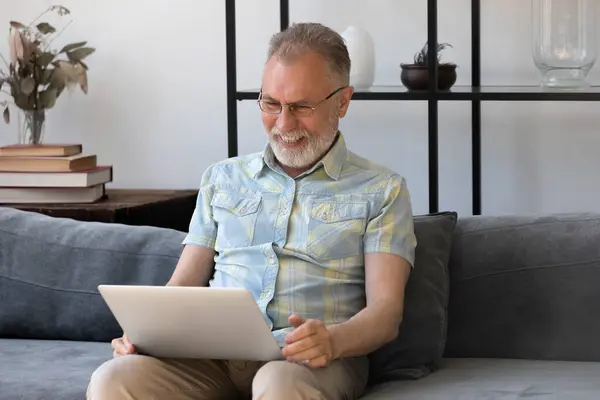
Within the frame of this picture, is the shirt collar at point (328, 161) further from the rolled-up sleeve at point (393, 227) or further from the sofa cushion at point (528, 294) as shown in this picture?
the sofa cushion at point (528, 294)

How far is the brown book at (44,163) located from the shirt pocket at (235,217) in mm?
934

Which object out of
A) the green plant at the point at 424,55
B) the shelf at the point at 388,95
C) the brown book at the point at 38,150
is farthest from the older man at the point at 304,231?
the brown book at the point at 38,150

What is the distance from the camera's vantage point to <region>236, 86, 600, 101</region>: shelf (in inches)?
116

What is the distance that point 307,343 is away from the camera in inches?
78.7

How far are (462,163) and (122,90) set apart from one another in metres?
1.11

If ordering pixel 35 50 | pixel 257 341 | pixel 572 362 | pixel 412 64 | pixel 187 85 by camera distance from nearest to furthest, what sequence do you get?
pixel 257 341 < pixel 572 362 < pixel 412 64 < pixel 35 50 < pixel 187 85

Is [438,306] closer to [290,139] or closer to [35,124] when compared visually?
[290,139]

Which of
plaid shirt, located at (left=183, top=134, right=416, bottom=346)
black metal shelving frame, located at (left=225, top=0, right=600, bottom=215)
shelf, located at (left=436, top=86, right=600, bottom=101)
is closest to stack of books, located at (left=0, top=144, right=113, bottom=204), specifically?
black metal shelving frame, located at (left=225, top=0, right=600, bottom=215)

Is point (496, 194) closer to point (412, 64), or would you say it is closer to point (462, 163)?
point (462, 163)

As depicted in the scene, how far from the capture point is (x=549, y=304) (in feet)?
7.95

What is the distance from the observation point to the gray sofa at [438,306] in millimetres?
2271

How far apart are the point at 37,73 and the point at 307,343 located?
1.71 m

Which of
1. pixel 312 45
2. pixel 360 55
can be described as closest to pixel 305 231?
pixel 312 45

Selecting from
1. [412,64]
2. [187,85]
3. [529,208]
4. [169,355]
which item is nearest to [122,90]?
[187,85]
